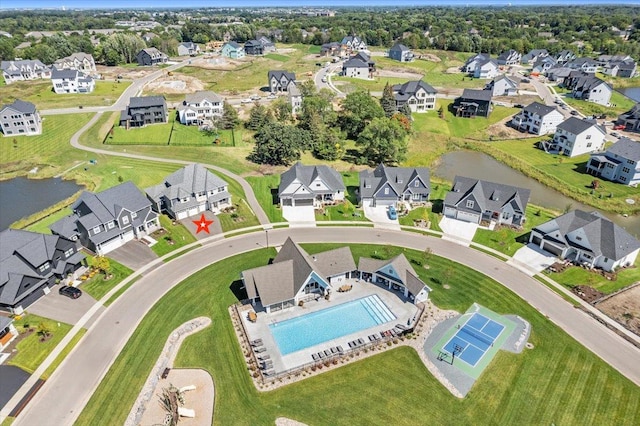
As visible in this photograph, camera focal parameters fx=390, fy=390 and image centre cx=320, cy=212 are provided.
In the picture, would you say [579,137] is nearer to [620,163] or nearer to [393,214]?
[620,163]

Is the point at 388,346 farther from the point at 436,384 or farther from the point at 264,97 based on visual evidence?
the point at 264,97

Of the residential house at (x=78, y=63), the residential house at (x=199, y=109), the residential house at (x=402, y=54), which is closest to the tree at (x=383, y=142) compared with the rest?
the residential house at (x=199, y=109)

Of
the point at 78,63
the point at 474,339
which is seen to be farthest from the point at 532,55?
the point at 78,63

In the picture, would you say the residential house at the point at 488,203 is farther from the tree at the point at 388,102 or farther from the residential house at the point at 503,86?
the residential house at the point at 503,86

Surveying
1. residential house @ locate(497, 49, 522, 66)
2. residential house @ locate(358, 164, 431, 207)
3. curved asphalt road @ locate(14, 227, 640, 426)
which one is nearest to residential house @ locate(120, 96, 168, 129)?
curved asphalt road @ locate(14, 227, 640, 426)

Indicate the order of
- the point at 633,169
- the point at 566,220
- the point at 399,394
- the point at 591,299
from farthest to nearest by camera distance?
the point at 633,169 < the point at 566,220 < the point at 591,299 < the point at 399,394

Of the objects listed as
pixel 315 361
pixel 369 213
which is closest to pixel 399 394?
pixel 315 361
